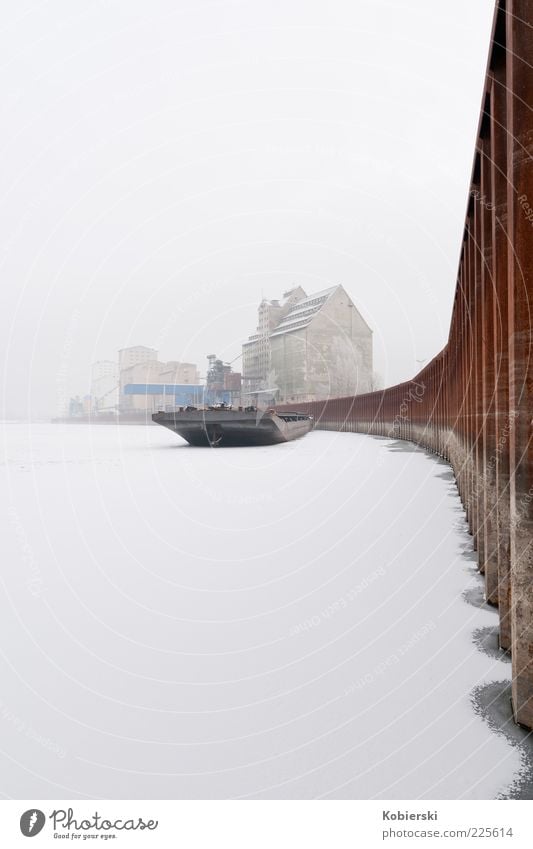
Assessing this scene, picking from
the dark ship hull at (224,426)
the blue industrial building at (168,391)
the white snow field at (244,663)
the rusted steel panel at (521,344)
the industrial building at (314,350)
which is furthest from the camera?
→ the blue industrial building at (168,391)

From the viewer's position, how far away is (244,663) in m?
3.95

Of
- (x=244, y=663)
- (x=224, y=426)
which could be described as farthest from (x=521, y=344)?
(x=224, y=426)

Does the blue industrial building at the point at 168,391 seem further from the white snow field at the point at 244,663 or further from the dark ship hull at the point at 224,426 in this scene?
the white snow field at the point at 244,663

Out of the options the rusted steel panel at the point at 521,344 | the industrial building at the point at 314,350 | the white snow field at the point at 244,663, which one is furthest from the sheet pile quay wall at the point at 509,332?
the industrial building at the point at 314,350

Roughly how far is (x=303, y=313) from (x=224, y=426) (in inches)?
2067

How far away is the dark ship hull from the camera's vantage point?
2894cm

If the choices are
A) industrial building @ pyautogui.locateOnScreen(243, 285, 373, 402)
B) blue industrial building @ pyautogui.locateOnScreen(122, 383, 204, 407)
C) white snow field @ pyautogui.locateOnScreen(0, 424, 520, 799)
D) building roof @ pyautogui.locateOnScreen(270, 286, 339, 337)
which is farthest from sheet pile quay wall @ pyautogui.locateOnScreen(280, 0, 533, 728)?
blue industrial building @ pyautogui.locateOnScreen(122, 383, 204, 407)

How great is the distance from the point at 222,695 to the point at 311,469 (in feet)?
46.2

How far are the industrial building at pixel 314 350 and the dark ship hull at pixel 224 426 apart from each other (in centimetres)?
3748

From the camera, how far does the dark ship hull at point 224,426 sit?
2894cm

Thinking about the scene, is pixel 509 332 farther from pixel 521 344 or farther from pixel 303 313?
pixel 303 313

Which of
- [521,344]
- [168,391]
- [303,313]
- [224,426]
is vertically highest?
[303,313]

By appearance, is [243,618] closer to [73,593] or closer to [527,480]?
[73,593]
